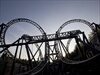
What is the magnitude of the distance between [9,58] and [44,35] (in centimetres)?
672

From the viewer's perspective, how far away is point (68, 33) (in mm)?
17016

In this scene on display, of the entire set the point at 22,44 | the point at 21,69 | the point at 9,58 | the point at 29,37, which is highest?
the point at 29,37

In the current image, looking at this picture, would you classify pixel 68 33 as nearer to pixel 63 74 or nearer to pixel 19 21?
pixel 63 74

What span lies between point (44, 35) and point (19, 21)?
4569 mm

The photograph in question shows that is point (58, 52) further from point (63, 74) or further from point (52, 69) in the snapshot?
point (63, 74)

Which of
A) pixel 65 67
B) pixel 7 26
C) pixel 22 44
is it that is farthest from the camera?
pixel 7 26

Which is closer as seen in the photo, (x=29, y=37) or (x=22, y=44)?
(x=22, y=44)

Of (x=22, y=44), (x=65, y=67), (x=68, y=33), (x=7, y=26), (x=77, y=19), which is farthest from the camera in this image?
(x=77, y=19)

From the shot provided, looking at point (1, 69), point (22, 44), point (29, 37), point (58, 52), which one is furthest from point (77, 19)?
point (1, 69)

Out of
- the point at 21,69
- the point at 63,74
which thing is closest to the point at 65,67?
the point at 63,74

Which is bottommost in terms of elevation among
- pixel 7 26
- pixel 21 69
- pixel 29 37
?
pixel 21 69

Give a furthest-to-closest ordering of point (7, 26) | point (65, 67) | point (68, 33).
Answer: point (7, 26)
point (68, 33)
point (65, 67)

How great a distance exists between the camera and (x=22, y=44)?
1595cm

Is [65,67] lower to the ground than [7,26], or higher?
lower
